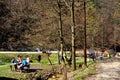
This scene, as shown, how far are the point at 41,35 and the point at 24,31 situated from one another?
19880 millimetres

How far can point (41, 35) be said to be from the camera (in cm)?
4444

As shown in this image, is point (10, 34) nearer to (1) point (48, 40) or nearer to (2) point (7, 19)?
(2) point (7, 19)

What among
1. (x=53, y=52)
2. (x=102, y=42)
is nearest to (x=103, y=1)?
(x=102, y=42)

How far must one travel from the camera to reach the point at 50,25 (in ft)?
140

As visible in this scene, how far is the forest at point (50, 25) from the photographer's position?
41719 mm

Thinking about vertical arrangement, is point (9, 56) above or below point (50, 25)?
below

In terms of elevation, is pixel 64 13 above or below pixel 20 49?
above

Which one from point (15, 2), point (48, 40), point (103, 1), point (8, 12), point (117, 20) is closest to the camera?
point (48, 40)

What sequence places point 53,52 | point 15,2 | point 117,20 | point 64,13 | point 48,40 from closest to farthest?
point 48,40
point 64,13
point 53,52
point 15,2
point 117,20

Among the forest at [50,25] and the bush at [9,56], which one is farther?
the bush at [9,56]

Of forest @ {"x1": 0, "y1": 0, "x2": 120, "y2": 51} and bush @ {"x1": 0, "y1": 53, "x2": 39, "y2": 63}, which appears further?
bush @ {"x1": 0, "y1": 53, "x2": 39, "y2": 63}

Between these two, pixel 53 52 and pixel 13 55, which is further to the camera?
pixel 53 52

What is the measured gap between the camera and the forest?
41.7 metres

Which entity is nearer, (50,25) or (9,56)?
(50,25)
